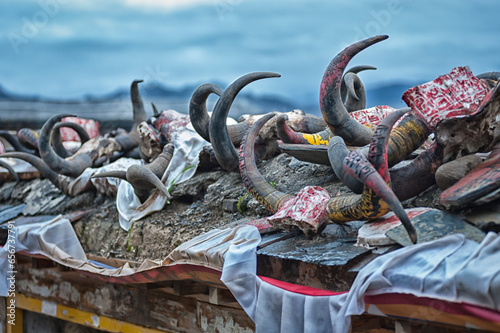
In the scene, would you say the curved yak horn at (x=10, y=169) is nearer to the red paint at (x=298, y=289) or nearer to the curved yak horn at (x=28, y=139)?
the curved yak horn at (x=28, y=139)

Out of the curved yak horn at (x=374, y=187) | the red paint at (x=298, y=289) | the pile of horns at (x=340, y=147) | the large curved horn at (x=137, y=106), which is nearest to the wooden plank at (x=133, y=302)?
the red paint at (x=298, y=289)

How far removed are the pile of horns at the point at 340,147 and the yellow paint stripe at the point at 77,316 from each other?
3.99 ft

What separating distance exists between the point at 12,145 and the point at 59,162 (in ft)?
7.25

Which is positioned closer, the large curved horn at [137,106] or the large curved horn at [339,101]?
the large curved horn at [339,101]

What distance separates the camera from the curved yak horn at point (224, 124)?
4406mm

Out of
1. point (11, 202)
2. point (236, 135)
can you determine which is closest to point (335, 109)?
point (236, 135)

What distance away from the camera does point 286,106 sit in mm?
6723

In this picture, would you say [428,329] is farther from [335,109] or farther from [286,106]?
[286,106]

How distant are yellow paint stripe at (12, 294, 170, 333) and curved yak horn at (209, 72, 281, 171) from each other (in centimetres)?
156

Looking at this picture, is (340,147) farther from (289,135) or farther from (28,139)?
(28,139)

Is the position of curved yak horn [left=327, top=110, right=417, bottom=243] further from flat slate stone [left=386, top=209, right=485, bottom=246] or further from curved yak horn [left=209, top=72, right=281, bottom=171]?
curved yak horn [left=209, top=72, right=281, bottom=171]

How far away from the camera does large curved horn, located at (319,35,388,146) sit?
11.5 feet

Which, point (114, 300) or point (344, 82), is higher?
point (344, 82)

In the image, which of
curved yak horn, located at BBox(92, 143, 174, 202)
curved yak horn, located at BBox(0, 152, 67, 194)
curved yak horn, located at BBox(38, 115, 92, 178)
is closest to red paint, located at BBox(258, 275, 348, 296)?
curved yak horn, located at BBox(92, 143, 174, 202)
